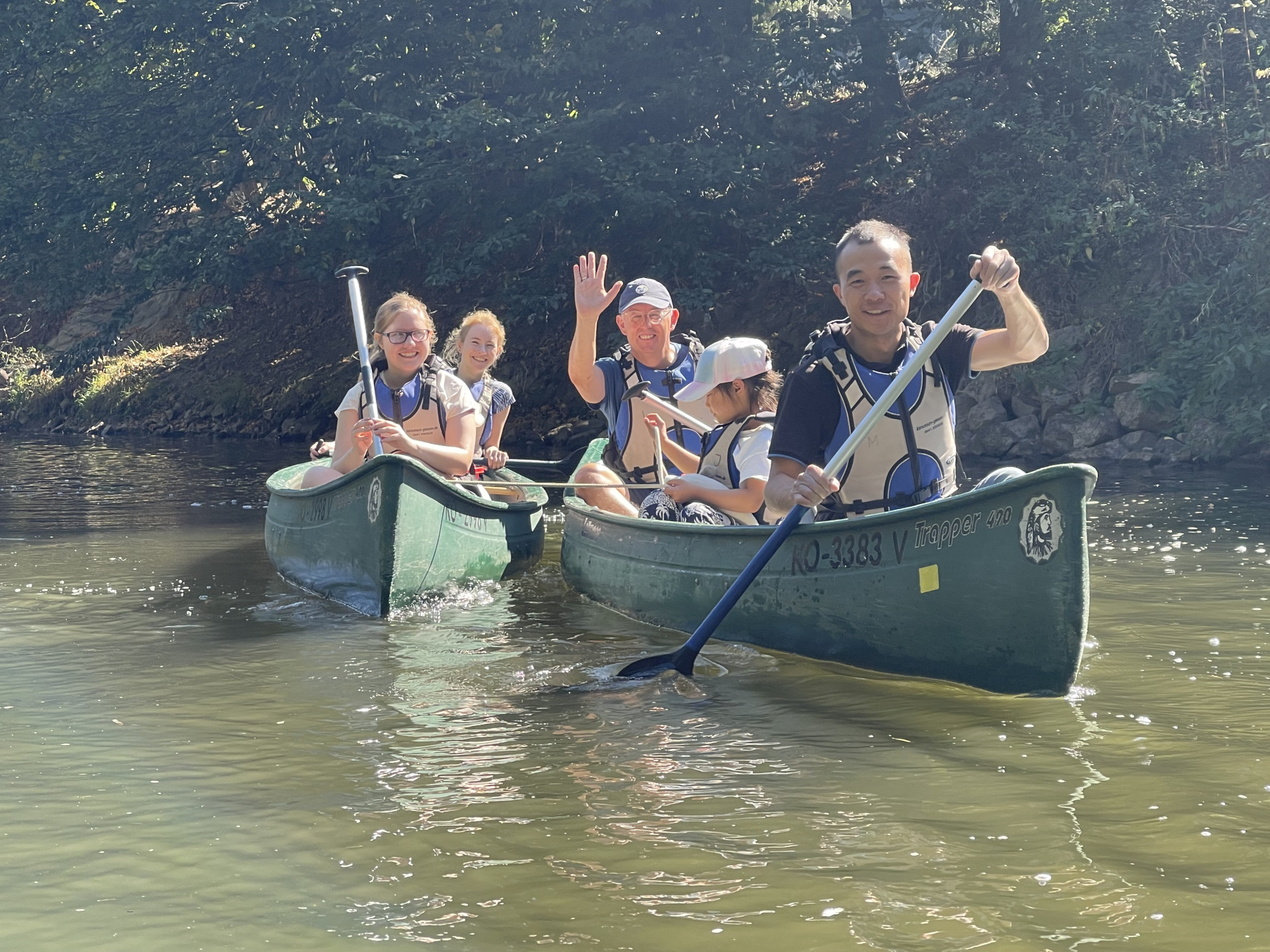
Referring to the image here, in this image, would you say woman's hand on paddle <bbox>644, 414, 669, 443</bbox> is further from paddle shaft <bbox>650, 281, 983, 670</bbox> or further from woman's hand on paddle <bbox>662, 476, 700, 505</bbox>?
paddle shaft <bbox>650, 281, 983, 670</bbox>

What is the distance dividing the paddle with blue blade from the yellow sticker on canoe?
47 centimetres

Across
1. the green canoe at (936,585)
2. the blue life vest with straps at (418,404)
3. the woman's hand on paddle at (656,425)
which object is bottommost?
the green canoe at (936,585)

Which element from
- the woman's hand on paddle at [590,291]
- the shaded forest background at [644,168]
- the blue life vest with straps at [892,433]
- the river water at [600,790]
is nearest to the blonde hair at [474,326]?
Result: the woman's hand on paddle at [590,291]

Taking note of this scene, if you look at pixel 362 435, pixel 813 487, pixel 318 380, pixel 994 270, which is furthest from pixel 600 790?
pixel 318 380

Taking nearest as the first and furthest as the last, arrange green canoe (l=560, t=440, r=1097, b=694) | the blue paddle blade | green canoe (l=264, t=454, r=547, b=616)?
green canoe (l=560, t=440, r=1097, b=694) < the blue paddle blade < green canoe (l=264, t=454, r=547, b=616)

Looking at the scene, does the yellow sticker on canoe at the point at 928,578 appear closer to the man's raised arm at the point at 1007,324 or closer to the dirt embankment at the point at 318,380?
the man's raised arm at the point at 1007,324

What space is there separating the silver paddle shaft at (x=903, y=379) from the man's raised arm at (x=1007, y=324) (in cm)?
11

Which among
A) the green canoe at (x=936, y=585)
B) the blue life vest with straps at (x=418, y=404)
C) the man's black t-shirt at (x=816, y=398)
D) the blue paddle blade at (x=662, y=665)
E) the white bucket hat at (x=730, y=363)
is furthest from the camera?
the blue life vest with straps at (x=418, y=404)

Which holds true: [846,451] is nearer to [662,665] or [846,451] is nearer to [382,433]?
[662,665]

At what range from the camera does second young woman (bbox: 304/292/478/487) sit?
24.4 feet

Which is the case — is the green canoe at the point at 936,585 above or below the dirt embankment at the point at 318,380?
below

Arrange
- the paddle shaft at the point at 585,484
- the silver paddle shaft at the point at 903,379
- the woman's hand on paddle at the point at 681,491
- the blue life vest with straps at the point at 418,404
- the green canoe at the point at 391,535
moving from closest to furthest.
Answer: the silver paddle shaft at the point at 903,379 → the woman's hand on paddle at the point at 681,491 → the green canoe at the point at 391,535 → the paddle shaft at the point at 585,484 → the blue life vest with straps at the point at 418,404

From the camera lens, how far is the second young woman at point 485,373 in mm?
9008

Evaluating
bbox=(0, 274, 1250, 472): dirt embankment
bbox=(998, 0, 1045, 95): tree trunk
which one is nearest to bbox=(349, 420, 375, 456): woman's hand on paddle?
bbox=(0, 274, 1250, 472): dirt embankment
